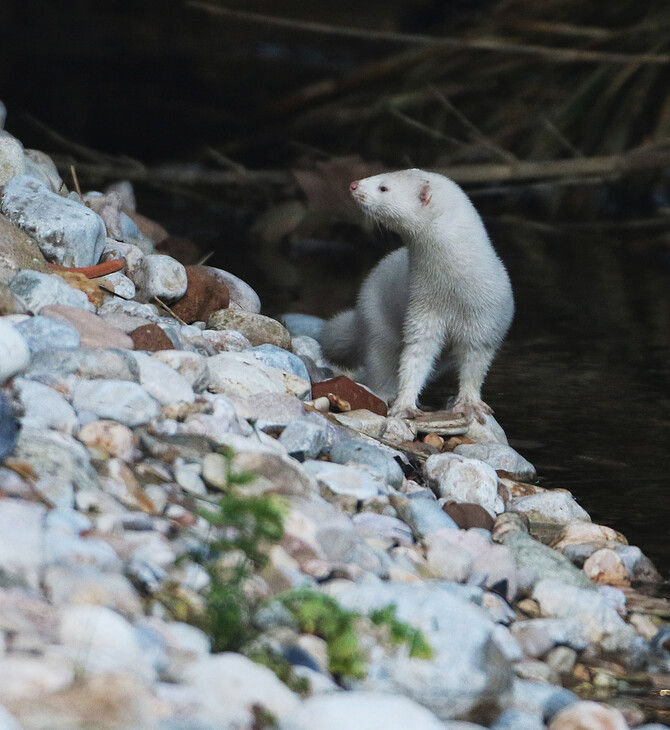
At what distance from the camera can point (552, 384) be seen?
4.47 m

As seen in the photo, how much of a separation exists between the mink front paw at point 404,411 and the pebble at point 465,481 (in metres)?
0.66

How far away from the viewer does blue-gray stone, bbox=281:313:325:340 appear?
15.0ft

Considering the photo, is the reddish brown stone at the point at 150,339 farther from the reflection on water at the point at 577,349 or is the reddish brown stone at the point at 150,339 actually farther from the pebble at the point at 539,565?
the reflection on water at the point at 577,349

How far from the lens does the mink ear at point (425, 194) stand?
379cm

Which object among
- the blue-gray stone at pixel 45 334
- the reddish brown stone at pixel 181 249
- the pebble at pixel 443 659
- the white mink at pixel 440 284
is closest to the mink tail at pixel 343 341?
the white mink at pixel 440 284

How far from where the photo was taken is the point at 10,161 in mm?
3664

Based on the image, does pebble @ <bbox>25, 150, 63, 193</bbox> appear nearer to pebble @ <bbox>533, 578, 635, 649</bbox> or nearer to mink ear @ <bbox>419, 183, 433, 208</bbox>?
mink ear @ <bbox>419, 183, 433, 208</bbox>

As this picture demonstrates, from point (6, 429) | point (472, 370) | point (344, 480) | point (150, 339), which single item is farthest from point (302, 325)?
point (6, 429)

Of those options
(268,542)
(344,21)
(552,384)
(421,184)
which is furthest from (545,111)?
(344,21)

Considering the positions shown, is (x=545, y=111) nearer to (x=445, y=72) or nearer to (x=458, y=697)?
(x=445, y=72)

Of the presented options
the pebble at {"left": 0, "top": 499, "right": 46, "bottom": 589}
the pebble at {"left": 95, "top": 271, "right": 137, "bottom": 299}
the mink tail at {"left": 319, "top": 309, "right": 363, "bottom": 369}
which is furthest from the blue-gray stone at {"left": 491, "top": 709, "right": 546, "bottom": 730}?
the mink tail at {"left": 319, "top": 309, "right": 363, "bottom": 369}

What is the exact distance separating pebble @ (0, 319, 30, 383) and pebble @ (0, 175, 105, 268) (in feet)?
3.22

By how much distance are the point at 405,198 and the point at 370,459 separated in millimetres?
1179

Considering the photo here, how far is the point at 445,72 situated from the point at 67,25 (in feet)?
38.1
